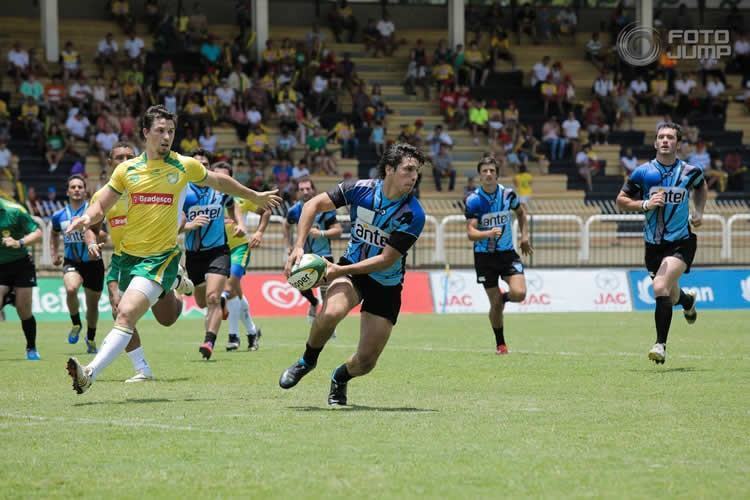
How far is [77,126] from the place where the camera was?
33.5 metres

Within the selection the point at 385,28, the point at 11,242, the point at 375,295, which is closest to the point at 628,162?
the point at 385,28

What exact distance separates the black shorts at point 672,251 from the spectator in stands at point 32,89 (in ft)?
76.9

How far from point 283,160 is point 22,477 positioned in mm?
27917

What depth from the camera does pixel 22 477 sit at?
723cm

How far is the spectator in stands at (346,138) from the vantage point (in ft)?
121

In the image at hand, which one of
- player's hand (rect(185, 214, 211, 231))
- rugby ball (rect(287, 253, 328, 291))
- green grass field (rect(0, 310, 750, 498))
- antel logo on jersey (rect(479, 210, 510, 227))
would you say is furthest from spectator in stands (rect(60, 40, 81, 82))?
rugby ball (rect(287, 253, 328, 291))

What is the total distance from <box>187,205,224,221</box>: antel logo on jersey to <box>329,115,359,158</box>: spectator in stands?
20918 mm

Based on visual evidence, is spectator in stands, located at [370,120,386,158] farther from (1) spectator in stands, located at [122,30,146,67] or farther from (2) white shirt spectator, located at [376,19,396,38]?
(1) spectator in stands, located at [122,30,146,67]

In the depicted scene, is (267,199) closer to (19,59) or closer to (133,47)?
(19,59)

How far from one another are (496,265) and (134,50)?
22.7 meters

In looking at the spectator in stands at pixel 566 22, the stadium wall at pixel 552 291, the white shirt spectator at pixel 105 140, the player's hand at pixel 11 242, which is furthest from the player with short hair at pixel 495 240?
the spectator in stands at pixel 566 22

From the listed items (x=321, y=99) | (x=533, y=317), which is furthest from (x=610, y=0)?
(x=533, y=317)

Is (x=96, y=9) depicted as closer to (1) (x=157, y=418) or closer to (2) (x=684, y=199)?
(2) (x=684, y=199)

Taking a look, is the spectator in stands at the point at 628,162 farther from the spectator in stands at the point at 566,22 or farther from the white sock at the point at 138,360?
the white sock at the point at 138,360
